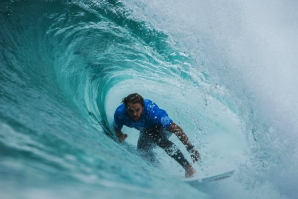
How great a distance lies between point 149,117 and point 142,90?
3.69m

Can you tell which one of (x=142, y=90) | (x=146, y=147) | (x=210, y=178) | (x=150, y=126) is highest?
(x=142, y=90)

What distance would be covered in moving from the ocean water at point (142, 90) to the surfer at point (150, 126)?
0.22 m

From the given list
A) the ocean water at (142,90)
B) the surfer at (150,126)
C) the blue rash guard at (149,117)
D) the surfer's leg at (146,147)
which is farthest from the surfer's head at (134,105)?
the surfer's leg at (146,147)

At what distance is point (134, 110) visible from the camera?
295 cm

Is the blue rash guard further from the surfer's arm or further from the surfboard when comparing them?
the surfboard

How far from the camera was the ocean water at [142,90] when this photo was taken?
0.98 m

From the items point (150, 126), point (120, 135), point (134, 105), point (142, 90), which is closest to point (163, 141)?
point (150, 126)

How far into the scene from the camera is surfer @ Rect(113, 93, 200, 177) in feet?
9.80

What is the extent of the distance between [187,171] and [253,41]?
12.8 feet

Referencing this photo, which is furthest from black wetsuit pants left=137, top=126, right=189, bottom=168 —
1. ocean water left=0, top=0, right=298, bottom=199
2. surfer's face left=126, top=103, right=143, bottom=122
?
surfer's face left=126, top=103, right=143, bottom=122

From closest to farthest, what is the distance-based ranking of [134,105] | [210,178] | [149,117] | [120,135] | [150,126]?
[134,105]
[210,178]
[149,117]
[150,126]
[120,135]

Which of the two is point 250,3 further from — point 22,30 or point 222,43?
point 22,30

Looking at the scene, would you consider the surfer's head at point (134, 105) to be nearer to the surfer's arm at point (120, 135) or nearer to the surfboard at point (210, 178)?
the surfer's arm at point (120, 135)

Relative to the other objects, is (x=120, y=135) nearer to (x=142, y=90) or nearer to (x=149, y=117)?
(x=149, y=117)
